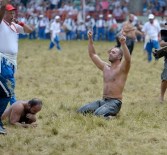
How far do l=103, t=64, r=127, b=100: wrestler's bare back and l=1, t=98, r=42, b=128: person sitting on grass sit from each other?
143 centimetres

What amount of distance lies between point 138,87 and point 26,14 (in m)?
22.4

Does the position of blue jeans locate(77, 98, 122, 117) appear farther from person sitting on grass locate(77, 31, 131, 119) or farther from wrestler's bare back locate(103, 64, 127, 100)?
wrestler's bare back locate(103, 64, 127, 100)

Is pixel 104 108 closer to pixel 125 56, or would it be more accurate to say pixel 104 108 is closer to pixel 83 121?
pixel 83 121

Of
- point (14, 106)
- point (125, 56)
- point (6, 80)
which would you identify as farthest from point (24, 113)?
point (125, 56)

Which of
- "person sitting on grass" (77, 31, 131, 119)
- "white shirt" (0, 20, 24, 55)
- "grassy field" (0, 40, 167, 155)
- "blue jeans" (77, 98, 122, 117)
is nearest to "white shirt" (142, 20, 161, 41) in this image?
"grassy field" (0, 40, 167, 155)

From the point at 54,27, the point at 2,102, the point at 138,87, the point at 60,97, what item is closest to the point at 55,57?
the point at 54,27

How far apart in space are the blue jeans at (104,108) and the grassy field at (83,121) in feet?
0.47

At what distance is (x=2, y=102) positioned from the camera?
752 cm

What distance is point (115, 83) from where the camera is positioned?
30.1 ft

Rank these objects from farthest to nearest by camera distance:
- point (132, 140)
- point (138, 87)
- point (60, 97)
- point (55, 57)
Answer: point (55, 57), point (138, 87), point (60, 97), point (132, 140)

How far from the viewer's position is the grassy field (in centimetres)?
698

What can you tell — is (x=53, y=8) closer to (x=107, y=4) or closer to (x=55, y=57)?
(x=107, y=4)

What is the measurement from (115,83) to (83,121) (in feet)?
3.22

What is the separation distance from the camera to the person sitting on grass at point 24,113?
8148mm
